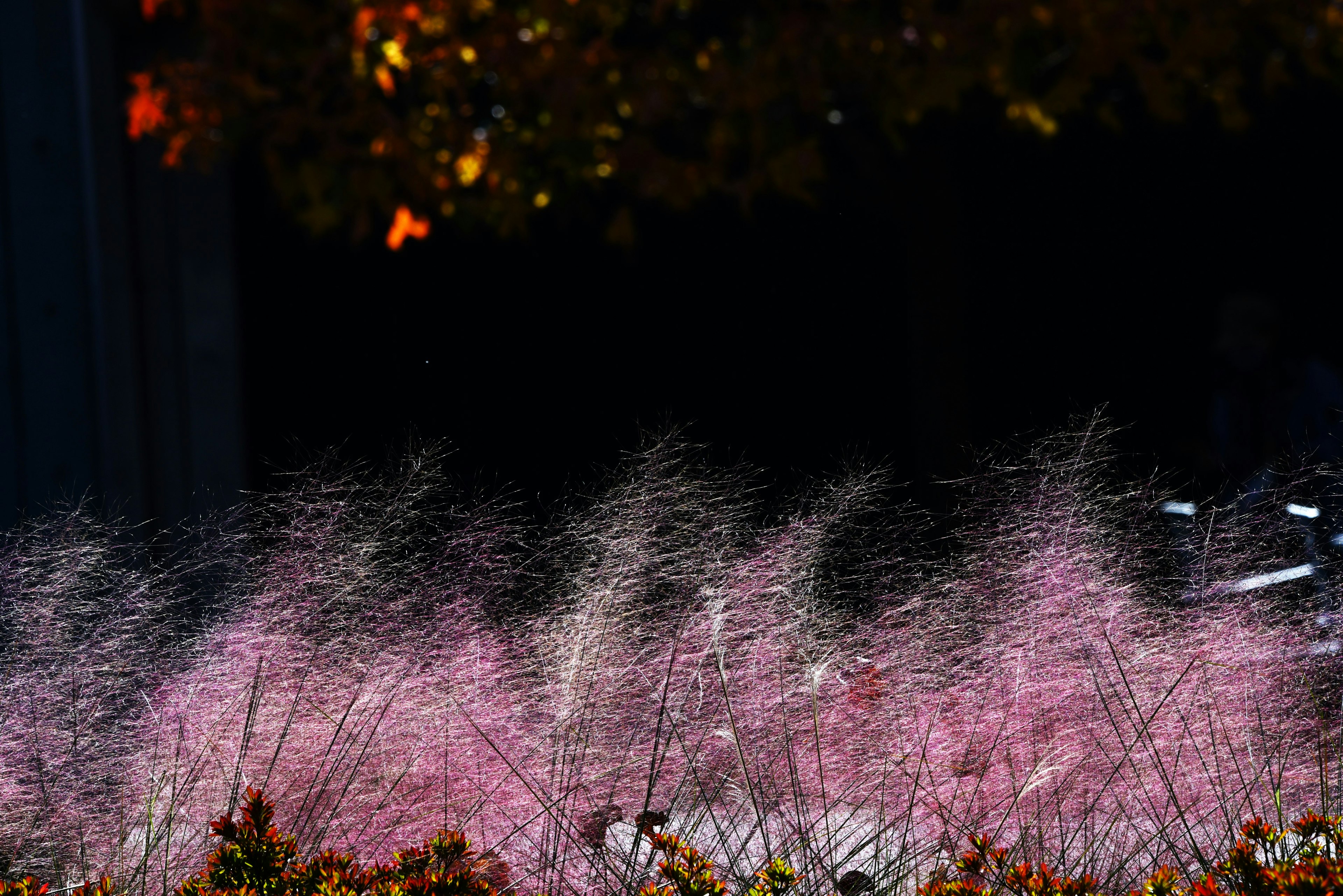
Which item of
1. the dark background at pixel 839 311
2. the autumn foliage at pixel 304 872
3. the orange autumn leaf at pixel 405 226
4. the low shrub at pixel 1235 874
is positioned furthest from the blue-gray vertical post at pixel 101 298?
the low shrub at pixel 1235 874

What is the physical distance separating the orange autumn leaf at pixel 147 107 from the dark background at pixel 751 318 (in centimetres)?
25

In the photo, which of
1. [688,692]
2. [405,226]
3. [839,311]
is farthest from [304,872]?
[839,311]

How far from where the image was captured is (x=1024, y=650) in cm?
204

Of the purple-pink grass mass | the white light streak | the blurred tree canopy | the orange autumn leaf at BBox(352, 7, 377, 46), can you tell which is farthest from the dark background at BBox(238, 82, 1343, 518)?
the white light streak

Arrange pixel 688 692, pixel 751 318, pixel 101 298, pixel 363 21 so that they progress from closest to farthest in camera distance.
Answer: pixel 688 692 → pixel 363 21 → pixel 101 298 → pixel 751 318

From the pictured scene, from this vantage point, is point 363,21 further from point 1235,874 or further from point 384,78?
point 1235,874

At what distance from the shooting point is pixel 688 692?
2041mm

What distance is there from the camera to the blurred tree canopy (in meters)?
3.46

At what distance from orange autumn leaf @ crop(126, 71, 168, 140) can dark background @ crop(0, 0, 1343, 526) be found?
0.25 meters

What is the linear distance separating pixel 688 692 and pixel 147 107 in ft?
9.05

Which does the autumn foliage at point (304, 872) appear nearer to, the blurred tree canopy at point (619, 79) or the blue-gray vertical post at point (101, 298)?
the blurred tree canopy at point (619, 79)

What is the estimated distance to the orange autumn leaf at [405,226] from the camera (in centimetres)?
365

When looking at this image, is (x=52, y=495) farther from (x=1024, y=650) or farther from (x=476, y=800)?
(x=1024, y=650)

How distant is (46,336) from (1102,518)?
332cm
